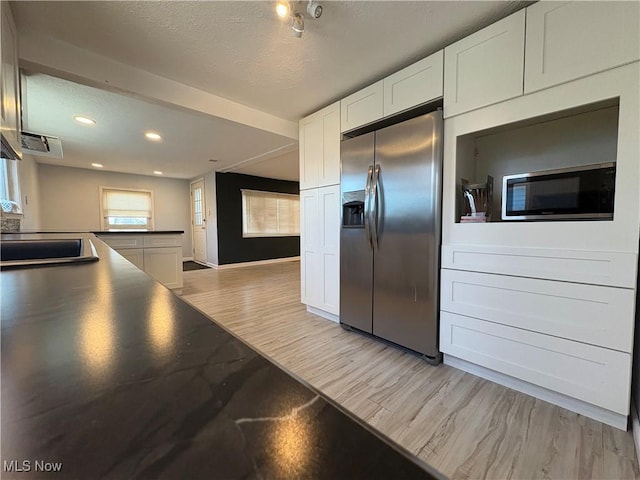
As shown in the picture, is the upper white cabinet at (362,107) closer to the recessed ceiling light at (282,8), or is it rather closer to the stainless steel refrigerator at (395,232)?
the stainless steel refrigerator at (395,232)

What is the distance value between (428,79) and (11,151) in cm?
260

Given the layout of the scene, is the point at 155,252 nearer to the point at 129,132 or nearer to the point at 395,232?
the point at 129,132

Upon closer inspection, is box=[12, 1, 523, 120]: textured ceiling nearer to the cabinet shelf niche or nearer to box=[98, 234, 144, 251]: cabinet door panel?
the cabinet shelf niche

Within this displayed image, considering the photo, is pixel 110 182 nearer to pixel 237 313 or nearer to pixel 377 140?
pixel 237 313

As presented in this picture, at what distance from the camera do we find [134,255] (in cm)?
356

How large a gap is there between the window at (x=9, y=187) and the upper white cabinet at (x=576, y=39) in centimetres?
460

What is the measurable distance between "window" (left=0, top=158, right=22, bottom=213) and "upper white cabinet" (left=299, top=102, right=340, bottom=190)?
3.10 meters

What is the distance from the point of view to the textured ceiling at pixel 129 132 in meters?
2.57

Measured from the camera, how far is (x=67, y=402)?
0.99 ft

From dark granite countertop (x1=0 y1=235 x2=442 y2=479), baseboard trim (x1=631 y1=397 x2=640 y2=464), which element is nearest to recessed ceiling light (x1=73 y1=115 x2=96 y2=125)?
dark granite countertop (x1=0 y1=235 x2=442 y2=479)

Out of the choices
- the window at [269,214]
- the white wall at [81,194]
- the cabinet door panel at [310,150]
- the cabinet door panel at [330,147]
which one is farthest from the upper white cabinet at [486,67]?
the white wall at [81,194]

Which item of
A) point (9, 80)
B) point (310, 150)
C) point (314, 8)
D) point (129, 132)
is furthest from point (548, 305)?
point (129, 132)

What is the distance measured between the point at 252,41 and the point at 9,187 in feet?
12.1

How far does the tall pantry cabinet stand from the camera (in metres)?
2.63
